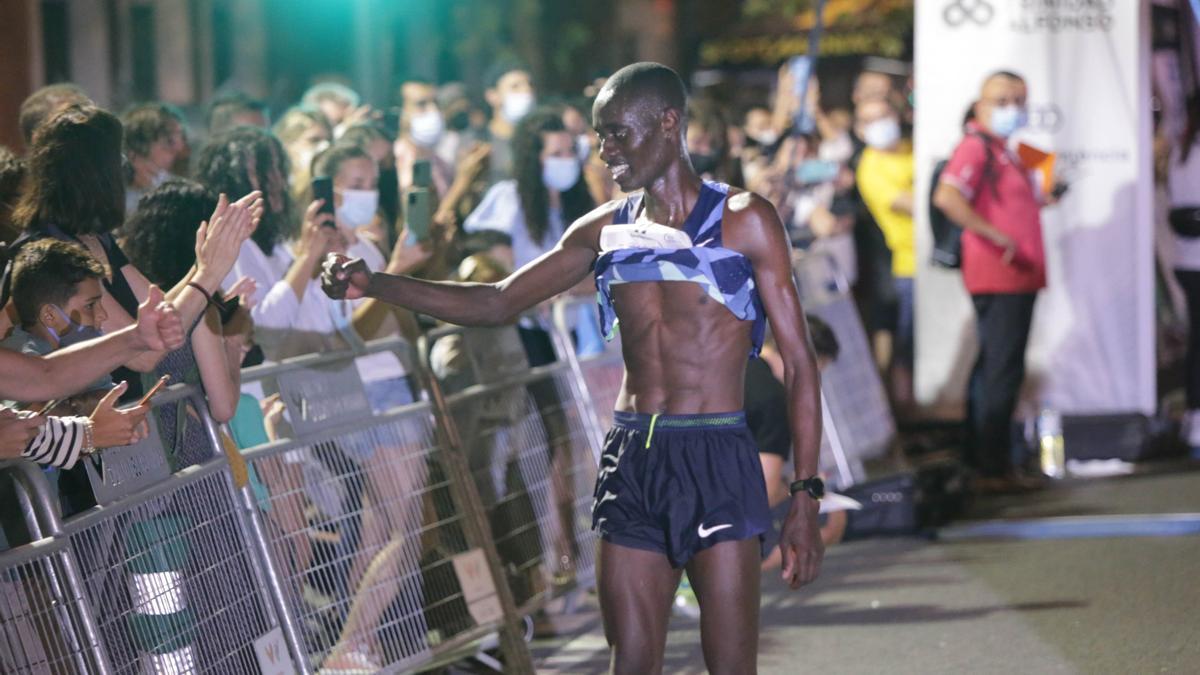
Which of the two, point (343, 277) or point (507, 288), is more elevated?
point (343, 277)

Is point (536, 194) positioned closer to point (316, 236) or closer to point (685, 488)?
point (316, 236)

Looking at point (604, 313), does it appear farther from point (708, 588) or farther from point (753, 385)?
point (753, 385)

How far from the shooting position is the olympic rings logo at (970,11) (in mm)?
11711

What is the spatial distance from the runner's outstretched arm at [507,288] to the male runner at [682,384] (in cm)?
2

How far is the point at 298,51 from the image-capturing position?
32688 mm

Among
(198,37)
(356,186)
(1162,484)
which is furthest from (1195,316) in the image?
(198,37)

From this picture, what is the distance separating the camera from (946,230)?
449 inches

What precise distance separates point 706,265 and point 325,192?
2046 millimetres

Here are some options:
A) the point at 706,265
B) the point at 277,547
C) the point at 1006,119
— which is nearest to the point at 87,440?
the point at 277,547

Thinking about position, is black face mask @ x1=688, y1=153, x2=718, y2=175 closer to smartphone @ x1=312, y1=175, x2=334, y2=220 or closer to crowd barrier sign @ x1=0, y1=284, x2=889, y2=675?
crowd barrier sign @ x1=0, y1=284, x2=889, y2=675

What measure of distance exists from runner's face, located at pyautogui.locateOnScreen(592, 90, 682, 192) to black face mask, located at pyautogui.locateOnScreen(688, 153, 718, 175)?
5287 millimetres

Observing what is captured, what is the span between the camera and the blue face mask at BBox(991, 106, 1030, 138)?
11273mm

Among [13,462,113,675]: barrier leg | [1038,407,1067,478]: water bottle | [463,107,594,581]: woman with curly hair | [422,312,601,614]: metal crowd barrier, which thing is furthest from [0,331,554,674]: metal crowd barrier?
[1038,407,1067,478]: water bottle

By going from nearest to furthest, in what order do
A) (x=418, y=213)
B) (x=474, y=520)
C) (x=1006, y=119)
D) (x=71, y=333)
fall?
(x=71, y=333), (x=474, y=520), (x=418, y=213), (x=1006, y=119)
